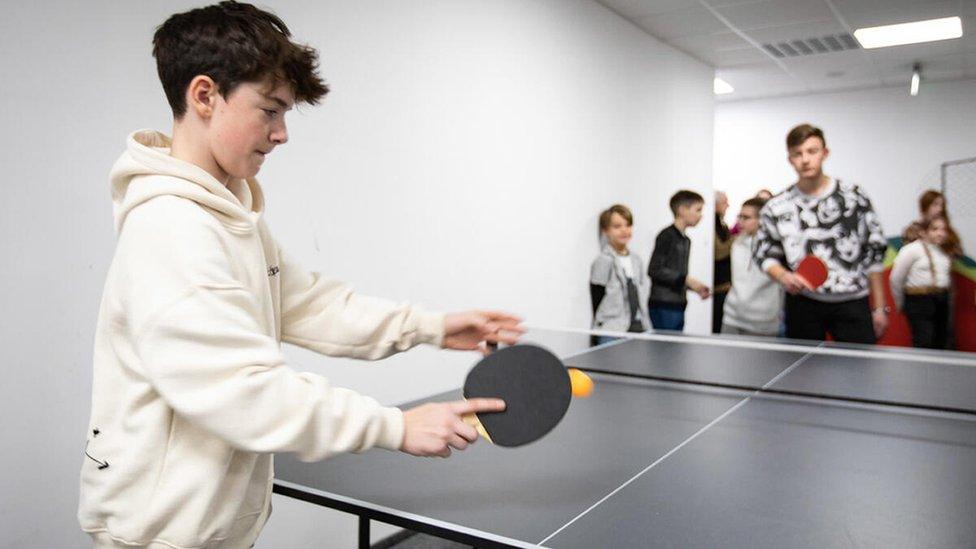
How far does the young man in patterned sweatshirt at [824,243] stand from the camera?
143 inches

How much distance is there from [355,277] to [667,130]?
4219 millimetres

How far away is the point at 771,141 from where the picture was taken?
9.72 meters

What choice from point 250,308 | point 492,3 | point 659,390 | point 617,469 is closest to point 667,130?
point 492,3

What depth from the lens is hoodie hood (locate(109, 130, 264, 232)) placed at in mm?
1186

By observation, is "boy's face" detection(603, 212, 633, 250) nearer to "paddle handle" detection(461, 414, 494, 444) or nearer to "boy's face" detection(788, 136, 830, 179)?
"boy's face" detection(788, 136, 830, 179)

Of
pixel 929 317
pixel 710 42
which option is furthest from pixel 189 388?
pixel 710 42

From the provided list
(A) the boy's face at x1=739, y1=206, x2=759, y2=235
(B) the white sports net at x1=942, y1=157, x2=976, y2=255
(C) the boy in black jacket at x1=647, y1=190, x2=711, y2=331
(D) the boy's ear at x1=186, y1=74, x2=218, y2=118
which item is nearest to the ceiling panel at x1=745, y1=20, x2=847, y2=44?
(A) the boy's face at x1=739, y1=206, x2=759, y2=235

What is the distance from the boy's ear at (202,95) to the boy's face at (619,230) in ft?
13.5

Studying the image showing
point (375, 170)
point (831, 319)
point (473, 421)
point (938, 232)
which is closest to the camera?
point (473, 421)

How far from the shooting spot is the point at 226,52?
1230 mm

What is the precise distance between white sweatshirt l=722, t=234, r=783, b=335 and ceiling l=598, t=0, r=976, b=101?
6.46 ft

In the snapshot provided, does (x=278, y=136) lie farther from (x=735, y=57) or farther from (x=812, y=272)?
(x=735, y=57)

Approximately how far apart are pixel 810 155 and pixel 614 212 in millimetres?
1714

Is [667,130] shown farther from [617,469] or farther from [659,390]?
[617,469]
